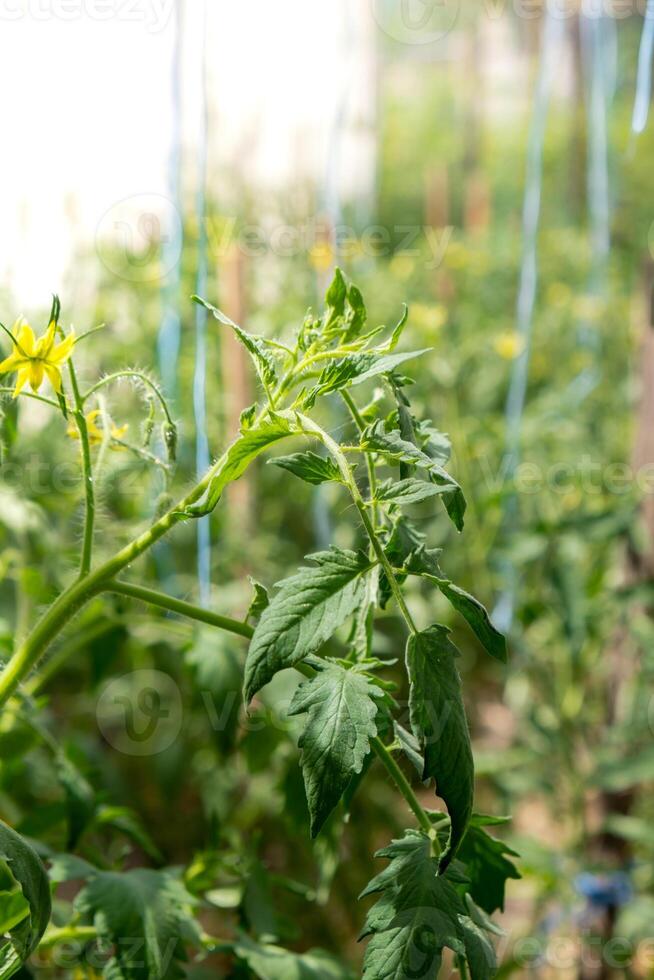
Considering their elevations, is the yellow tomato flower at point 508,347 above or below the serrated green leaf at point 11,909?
above

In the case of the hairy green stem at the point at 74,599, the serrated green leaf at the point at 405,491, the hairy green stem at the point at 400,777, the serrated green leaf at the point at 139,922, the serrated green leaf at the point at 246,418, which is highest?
the serrated green leaf at the point at 246,418

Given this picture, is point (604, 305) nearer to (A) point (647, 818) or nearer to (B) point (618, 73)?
(A) point (647, 818)

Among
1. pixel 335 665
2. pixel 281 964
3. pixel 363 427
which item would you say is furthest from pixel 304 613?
pixel 281 964

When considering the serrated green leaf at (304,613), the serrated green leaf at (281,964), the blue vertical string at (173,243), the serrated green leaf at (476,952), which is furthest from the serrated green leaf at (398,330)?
the blue vertical string at (173,243)

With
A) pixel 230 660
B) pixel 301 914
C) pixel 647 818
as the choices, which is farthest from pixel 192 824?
pixel 230 660

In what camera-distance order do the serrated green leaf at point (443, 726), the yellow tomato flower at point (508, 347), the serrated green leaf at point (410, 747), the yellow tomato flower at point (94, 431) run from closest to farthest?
the serrated green leaf at point (443, 726), the serrated green leaf at point (410, 747), the yellow tomato flower at point (94, 431), the yellow tomato flower at point (508, 347)

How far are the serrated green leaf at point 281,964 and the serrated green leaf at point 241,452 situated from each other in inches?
15.9

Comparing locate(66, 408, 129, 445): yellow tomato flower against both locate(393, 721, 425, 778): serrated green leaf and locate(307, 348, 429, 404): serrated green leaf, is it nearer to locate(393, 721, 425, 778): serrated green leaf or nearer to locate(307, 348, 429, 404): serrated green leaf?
locate(307, 348, 429, 404): serrated green leaf

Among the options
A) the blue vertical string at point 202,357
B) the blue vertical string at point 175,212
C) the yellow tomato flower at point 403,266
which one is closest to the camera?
the blue vertical string at point 202,357

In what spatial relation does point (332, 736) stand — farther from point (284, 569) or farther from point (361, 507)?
point (284, 569)

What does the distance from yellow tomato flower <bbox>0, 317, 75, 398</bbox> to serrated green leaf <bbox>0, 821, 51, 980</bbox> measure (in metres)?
0.29

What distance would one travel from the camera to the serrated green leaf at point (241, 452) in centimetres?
65

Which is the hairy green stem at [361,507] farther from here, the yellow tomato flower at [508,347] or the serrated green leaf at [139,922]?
the yellow tomato flower at [508,347]

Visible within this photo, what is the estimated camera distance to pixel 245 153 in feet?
11.2
